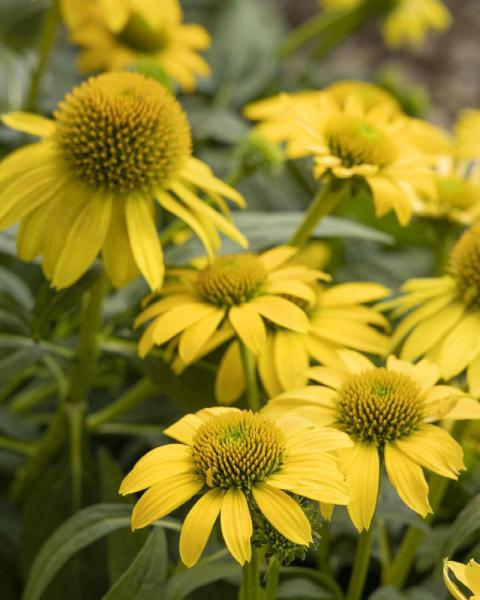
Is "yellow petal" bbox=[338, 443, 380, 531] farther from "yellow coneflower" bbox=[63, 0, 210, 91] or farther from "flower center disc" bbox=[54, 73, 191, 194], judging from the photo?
"yellow coneflower" bbox=[63, 0, 210, 91]

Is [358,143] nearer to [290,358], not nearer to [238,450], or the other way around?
[290,358]

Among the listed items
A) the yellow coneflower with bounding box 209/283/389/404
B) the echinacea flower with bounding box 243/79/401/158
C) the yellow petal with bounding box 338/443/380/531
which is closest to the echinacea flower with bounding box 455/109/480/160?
the echinacea flower with bounding box 243/79/401/158

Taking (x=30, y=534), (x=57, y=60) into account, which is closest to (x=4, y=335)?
(x=30, y=534)

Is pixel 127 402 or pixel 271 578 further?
pixel 127 402

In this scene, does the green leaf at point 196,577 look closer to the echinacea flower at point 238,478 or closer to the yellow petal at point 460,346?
the echinacea flower at point 238,478

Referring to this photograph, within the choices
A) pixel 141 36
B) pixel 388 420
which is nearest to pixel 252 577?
pixel 388 420

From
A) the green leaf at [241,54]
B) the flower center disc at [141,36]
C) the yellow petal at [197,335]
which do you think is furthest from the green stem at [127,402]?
the green leaf at [241,54]
